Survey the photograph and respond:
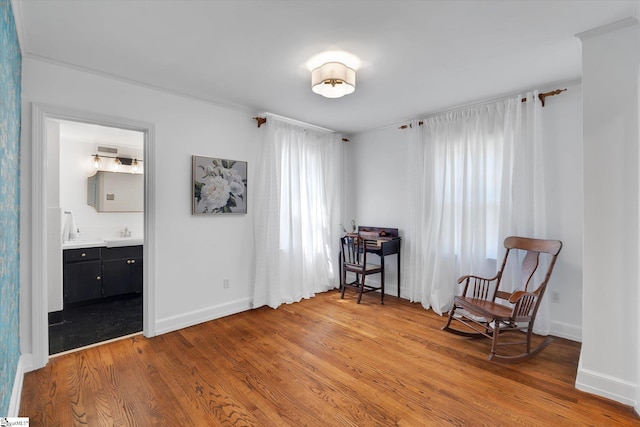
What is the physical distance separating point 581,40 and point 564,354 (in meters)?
2.54

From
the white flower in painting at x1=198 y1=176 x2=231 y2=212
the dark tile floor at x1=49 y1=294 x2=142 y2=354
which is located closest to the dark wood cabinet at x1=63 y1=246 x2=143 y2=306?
the dark tile floor at x1=49 y1=294 x2=142 y2=354

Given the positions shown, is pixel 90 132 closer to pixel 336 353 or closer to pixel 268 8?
pixel 268 8

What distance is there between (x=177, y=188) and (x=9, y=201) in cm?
143

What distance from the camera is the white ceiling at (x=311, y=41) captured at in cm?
187

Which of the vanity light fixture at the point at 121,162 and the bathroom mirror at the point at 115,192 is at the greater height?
the vanity light fixture at the point at 121,162

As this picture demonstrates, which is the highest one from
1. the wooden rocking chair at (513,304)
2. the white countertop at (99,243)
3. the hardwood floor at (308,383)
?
the white countertop at (99,243)

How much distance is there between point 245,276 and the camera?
379cm

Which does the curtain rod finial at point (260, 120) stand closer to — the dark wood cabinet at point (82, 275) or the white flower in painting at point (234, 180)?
the white flower in painting at point (234, 180)

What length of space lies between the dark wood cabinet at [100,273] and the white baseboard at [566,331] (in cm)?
521

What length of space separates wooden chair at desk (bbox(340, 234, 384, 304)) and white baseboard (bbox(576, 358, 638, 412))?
7.25 feet

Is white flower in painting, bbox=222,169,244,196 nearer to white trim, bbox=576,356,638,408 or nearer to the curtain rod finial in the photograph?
the curtain rod finial

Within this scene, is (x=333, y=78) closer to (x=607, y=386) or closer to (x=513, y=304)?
(x=513, y=304)

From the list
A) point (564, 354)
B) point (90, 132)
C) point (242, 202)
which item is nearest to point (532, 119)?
point (564, 354)

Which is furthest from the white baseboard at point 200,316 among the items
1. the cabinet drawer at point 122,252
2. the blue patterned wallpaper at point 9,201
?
the cabinet drawer at point 122,252
